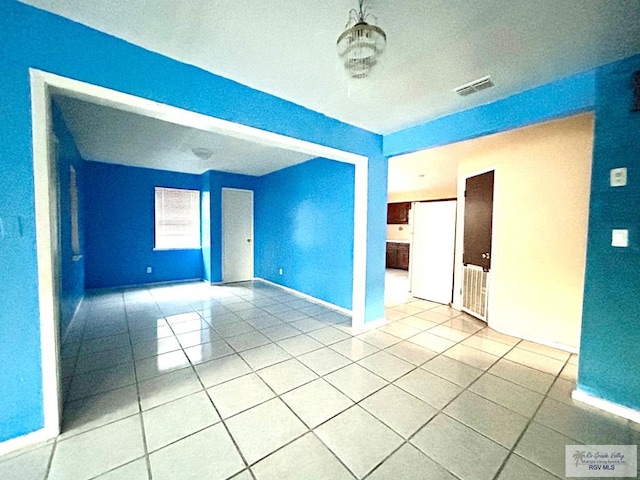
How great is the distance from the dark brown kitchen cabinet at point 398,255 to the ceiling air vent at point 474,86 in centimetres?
671

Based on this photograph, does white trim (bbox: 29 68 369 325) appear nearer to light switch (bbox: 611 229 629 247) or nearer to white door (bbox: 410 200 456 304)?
white door (bbox: 410 200 456 304)

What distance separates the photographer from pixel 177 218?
596cm

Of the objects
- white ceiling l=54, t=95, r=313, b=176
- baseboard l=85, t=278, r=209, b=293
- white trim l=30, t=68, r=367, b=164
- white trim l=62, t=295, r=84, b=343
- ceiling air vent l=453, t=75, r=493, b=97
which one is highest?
white ceiling l=54, t=95, r=313, b=176

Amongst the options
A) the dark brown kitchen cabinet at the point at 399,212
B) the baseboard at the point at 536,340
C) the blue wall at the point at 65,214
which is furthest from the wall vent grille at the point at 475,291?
the blue wall at the point at 65,214

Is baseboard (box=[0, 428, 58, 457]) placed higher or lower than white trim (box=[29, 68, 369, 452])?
lower

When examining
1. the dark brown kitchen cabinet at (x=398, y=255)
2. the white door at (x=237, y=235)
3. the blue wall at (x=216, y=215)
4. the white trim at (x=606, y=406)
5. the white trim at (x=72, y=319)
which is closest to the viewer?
the white trim at (x=606, y=406)

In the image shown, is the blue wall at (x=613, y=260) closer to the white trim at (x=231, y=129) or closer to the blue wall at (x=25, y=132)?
the white trim at (x=231, y=129)

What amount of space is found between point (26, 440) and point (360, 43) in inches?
114

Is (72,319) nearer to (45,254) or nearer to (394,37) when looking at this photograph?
(45,254)

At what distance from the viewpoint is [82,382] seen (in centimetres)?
207

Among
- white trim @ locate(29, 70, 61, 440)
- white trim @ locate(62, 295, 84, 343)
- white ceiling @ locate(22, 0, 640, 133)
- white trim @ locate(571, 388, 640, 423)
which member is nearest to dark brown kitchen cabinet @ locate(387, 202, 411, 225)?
→ white ceiling @ locate(22, 0, 640, 133)

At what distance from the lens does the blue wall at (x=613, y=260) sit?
1.73 m

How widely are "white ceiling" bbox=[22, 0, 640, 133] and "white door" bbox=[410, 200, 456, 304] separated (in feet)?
8.05

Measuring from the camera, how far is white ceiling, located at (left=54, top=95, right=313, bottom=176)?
2975 millimetres
